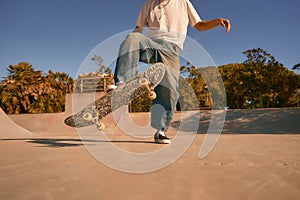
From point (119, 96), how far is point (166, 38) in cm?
97

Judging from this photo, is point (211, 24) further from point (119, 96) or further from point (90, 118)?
point (90, 118)

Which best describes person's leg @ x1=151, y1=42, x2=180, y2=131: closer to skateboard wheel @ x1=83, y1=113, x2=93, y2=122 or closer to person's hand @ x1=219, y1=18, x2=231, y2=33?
person's hand @ x1=219, y1=18, x2=231, y2=33

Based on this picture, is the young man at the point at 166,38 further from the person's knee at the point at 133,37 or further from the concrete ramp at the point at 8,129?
the concrete ramp at the point at 8,129

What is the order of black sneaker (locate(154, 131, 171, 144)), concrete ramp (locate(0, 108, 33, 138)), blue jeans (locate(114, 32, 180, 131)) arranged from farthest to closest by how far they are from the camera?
concrete ramp (locate(0, 108, 33, 138)), black sneaker (locate(154, 131, 171, 144)), blue jeans (locate(114, 32, 180, 131))

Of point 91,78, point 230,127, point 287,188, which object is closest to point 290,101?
point 230,127

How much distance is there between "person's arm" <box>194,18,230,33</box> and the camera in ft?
8.09

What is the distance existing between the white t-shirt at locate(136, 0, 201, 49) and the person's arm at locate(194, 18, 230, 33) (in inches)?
2.8

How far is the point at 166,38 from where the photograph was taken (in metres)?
2.42

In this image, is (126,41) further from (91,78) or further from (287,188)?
(91,78)

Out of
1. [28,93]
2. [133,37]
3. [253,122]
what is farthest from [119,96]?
[28,93]

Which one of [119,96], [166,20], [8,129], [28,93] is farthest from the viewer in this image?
[28,93]

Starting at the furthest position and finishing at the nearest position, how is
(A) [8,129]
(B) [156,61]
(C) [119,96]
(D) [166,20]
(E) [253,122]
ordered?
(E) [253,122], (A) [8,129], (D) [166,20], (B) [156,61], (C) [119,96]

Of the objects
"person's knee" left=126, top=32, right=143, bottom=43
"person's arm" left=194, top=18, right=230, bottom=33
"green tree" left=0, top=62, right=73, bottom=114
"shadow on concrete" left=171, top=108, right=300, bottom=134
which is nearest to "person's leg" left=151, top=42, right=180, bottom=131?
"person's knee" left=126, top=32, right=143, bottom=43

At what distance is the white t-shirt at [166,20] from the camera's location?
246cm
